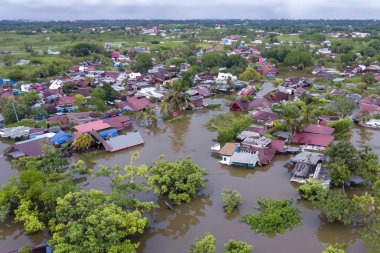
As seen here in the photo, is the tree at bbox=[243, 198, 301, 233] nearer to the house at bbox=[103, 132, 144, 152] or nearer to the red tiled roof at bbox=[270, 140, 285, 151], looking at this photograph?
A: the red tiled roof at bbox=[270, 140, 285, 151]

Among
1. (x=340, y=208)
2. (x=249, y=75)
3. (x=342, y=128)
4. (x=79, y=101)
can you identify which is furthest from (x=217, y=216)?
(x=249, y=75)

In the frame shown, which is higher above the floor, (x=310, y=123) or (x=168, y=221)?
(x=310, y=123)

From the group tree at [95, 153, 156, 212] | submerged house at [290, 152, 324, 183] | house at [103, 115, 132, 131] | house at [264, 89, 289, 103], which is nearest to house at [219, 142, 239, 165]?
submerged house at [290, 152, 324, 183]

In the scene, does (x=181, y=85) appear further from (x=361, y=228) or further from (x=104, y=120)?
(x=361, y=228)

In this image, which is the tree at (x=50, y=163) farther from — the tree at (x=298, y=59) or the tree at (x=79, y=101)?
the tree at (x=298, y=59)

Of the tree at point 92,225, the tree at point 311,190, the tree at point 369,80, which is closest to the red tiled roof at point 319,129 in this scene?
the tree at point 311,190

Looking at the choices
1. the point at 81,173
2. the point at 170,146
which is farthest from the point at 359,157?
the point at 81,173
